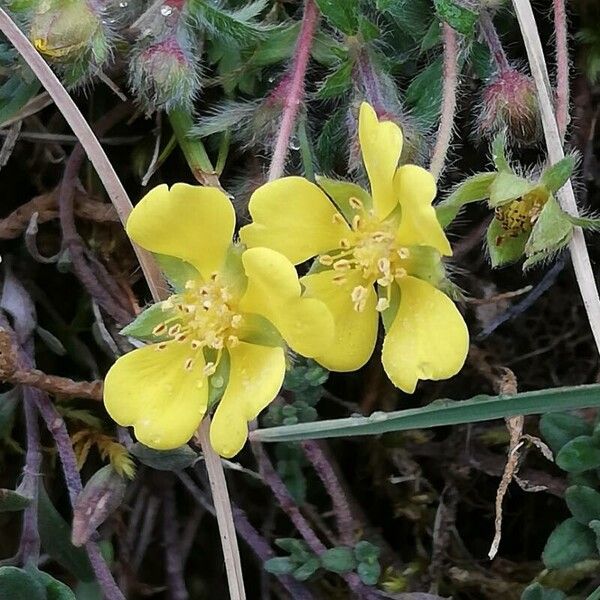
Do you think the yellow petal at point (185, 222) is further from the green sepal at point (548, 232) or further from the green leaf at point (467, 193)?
the green sepal at point (548, 232)

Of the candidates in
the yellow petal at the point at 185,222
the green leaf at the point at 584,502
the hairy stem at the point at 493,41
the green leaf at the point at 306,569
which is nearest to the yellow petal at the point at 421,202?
the yellow petal at the point at 185,222

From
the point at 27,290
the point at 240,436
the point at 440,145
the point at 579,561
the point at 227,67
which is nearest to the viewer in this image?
the point at 240,436

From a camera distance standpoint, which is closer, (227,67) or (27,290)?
(227,67)

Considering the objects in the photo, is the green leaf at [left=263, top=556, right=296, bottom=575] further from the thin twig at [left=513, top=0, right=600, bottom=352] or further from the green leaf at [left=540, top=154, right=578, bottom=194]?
the green leaf at [left=540, top=154, right=578, bottom=194]

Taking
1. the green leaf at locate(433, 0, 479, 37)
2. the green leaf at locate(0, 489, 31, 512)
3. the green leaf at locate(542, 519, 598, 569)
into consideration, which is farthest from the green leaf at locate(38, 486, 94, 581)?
the green leaf at locate(433, 0, 479, 37)

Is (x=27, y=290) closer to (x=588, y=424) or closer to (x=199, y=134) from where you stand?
(x=199, y=134)

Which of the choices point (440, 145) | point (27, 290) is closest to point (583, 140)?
point (440, 145)
